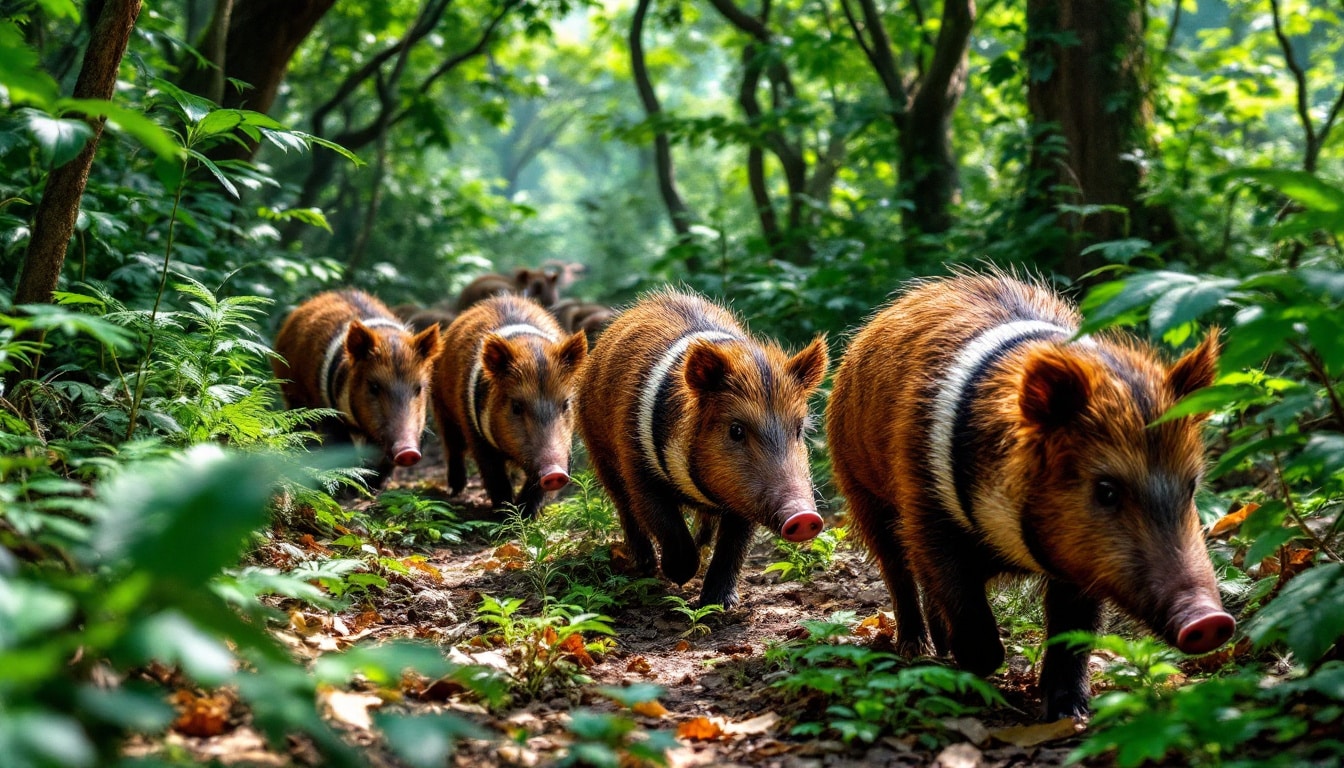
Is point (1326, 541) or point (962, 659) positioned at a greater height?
point (1326, 541)

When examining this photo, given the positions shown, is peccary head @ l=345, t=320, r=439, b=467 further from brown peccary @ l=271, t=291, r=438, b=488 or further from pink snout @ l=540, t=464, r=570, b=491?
pink snout @ l=540, t=464, r=570, b=491

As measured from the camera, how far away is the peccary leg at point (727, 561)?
550cm

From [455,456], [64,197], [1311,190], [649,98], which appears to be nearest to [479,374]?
[455,456]

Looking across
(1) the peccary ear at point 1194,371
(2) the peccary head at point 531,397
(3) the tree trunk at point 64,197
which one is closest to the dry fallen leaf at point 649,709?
(1) the peccary ear at point 1194,371

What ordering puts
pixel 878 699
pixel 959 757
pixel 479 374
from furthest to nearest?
pixel 479 374 < pixel 878 699 < pixel 959 757

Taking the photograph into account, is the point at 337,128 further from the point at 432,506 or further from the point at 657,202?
the point at 432,506

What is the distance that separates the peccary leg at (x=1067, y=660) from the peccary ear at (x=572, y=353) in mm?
4254

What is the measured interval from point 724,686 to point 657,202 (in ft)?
116

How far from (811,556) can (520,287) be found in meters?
10.1

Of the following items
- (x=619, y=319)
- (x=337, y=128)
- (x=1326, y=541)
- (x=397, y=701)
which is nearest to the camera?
(x=397, y=701)

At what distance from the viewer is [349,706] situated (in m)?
2.99

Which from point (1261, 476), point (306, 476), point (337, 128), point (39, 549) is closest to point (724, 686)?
point (306, 476)

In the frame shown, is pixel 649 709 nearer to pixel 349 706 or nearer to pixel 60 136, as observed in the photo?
pixel 349 706

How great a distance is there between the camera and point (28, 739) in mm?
1530
